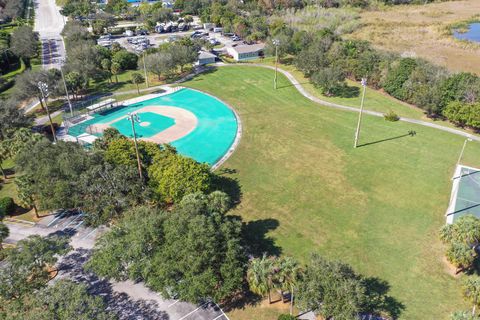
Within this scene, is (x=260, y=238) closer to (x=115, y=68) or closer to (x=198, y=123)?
(x=198, y=123)

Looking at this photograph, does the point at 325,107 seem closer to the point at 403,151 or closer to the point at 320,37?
the point at 403,151

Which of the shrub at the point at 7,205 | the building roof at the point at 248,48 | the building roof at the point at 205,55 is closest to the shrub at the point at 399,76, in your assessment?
the building roof at the point at 248,48

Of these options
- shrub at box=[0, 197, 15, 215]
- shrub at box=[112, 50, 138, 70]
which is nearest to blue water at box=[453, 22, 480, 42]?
shrub at box=[112, 50, 138, 70]

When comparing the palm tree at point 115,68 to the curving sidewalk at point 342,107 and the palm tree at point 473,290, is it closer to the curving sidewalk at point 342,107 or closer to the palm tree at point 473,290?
the curving sidewalk at point 342,107

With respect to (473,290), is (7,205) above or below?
above

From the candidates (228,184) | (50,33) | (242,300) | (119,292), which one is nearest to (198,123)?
(228,184)

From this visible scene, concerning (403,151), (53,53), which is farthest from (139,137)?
(53,53)

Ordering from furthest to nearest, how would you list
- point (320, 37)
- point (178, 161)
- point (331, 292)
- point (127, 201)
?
point (320, 37) → point (178, 161) → point (127, 201) → point (331, 292)
